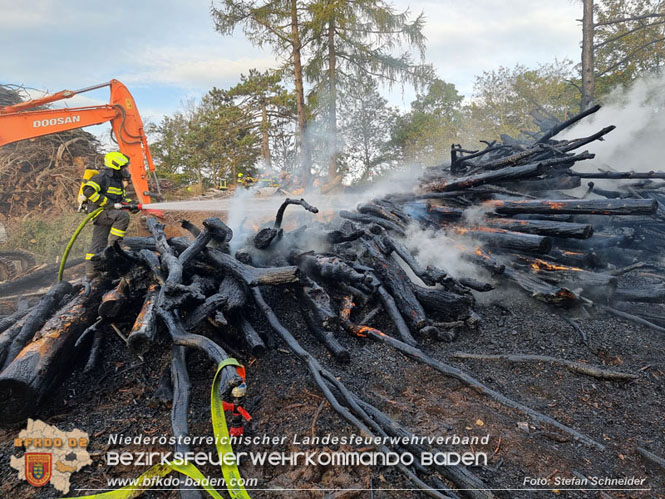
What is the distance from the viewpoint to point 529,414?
2725 millimetres

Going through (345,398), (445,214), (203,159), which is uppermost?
(203,159)

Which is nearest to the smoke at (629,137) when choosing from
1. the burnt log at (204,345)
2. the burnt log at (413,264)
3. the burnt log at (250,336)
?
the burnt log at (413,264)

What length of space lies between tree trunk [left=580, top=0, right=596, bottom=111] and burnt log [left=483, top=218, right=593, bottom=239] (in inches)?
419

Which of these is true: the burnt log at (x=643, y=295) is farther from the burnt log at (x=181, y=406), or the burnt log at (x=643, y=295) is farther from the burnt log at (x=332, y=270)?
the burnt log at (x=181, y=406)

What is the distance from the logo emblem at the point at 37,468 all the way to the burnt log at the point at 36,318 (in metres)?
1.43

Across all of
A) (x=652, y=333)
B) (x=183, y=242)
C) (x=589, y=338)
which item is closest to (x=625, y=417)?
(x=589, y=338)

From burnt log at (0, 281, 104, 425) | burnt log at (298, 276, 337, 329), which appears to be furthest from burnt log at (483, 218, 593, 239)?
burnt log at (0, 281, 104, 425)

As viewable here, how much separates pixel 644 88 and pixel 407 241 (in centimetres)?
1549

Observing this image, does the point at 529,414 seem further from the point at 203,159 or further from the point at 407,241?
the point at 203,159

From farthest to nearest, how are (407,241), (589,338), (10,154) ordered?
(10,154) → (407,241) → (589,338)

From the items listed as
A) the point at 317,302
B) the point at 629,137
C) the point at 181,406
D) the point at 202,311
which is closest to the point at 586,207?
the point at 317,302

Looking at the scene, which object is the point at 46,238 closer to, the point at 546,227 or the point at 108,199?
the point at 108,199

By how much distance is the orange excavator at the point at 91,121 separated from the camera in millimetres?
8751

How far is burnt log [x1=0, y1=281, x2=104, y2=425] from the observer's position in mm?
2658
